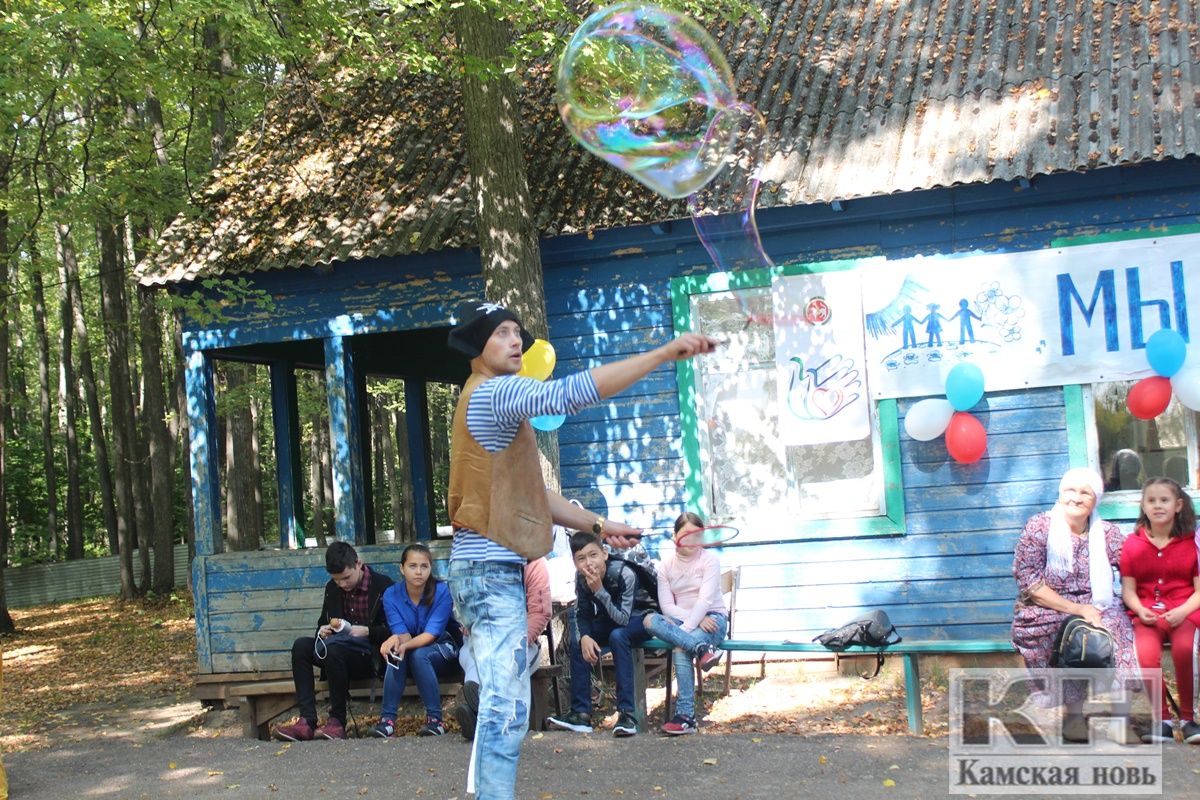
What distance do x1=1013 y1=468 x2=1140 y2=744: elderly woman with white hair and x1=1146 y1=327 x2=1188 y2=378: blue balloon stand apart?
6.35ft

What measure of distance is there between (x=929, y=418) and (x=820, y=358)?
38.1 inches

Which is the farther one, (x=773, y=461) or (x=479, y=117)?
(x=773, y=461)

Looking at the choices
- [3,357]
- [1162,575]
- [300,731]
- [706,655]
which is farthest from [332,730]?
[3,357]

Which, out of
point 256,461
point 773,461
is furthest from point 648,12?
point 256,461

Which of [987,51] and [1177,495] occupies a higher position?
[987,51]

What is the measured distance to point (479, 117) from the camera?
8.79 m

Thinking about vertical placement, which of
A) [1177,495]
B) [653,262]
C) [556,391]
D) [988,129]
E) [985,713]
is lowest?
[985,713]

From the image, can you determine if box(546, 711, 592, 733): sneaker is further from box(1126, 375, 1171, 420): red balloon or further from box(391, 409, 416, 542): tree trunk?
box(391, 409, 416, 542): tree trunk

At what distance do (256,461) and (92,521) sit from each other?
1278 centimetres

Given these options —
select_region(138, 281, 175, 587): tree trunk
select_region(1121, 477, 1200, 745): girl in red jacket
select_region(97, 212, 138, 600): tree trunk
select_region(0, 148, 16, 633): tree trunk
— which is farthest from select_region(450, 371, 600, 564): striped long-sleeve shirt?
select_region(97, 212, 138, 600): tree trunk

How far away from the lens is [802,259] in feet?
31.2

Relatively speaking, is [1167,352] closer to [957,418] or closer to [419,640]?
[957,418]

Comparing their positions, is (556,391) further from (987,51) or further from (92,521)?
(92,521)

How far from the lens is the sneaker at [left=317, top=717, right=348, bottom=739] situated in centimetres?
804
